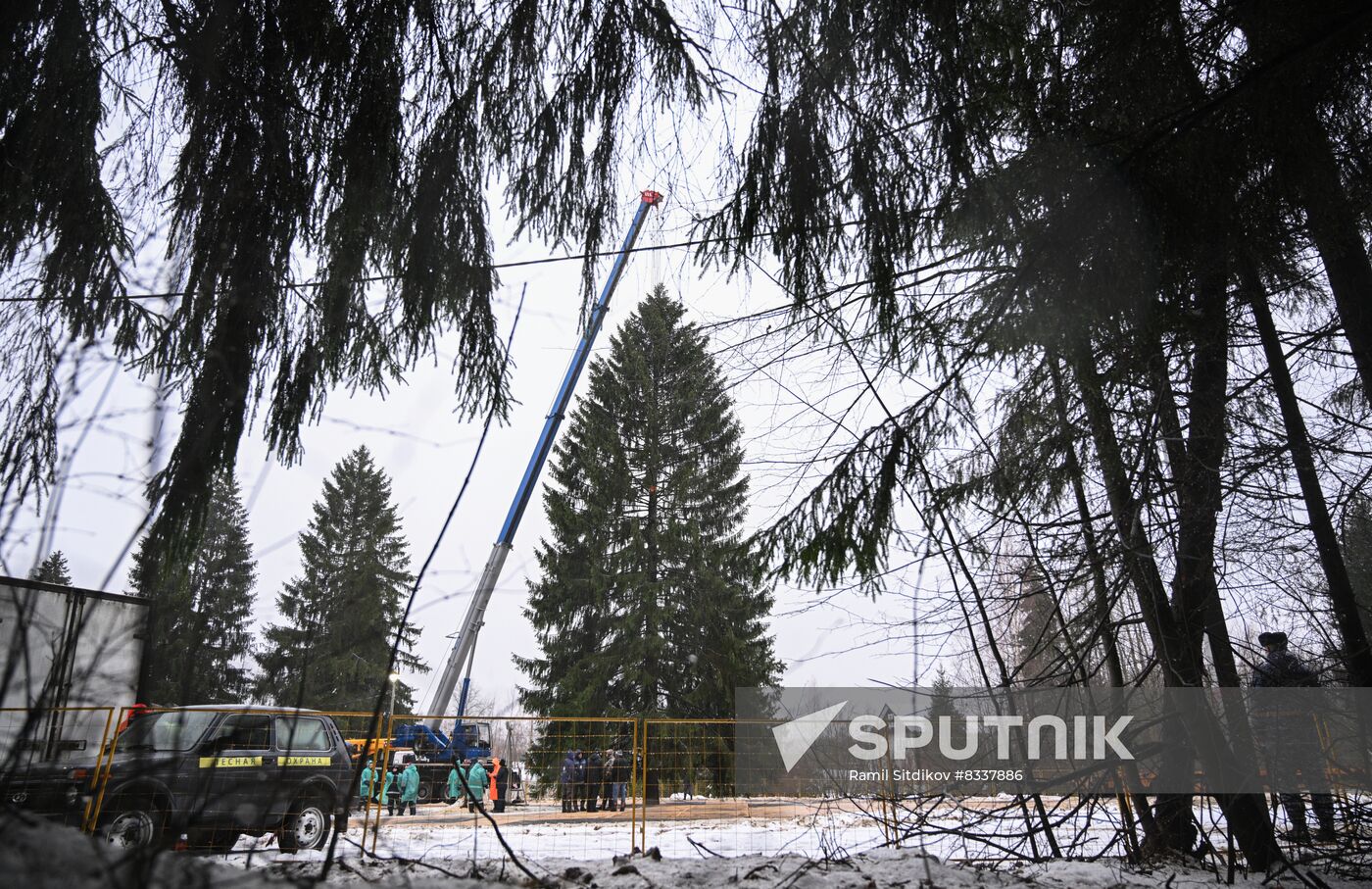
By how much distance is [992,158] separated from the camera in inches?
121

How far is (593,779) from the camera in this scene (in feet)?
32.3

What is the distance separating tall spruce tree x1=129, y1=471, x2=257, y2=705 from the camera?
54.0 inches

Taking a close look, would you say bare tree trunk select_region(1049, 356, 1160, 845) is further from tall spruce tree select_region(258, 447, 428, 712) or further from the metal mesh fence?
tall spruce tree select_region(258, 447, 428, 712)

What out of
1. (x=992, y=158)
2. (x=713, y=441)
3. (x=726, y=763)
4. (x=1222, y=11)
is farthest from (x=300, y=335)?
(x=713, y=441)

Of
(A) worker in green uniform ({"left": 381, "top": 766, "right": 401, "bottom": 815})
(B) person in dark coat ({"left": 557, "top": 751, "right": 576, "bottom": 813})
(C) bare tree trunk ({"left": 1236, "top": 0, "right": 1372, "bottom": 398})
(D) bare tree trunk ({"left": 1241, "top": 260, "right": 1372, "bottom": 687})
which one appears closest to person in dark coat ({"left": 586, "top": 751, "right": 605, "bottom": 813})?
(B) person in dark coat ({"left": 557, "top": 751, "right": 576, "bottom": 813})

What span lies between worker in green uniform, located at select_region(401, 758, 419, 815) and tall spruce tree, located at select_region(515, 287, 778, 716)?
8.96 m

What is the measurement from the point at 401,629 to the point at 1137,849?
12.4ft

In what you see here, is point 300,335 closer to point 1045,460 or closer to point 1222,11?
point 1045,460

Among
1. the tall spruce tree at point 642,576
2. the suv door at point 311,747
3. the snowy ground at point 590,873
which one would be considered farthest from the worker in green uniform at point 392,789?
the tall spruce tree at point 642,576

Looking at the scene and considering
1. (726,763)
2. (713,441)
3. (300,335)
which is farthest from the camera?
(713,441)

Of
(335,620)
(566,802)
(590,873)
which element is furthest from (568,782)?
(335,620)

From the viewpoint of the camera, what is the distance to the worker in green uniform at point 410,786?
9.16m

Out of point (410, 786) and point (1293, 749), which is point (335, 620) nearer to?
point (1293, 749)

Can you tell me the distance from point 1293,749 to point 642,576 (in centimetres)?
1681
